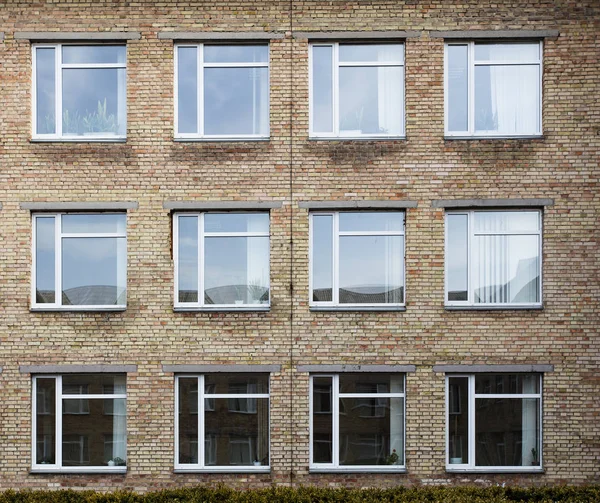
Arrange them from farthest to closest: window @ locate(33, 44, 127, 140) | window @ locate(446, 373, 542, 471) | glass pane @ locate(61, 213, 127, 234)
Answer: window @ locate(33, 44, 127, 140)
glass pane @ locate(61, 213, 127, 234)
window @ locate(446, 373, 542, 471)

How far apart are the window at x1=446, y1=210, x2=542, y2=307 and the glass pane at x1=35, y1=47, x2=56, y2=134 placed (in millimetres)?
7954

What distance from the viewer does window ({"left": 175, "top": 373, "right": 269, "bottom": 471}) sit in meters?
12.6

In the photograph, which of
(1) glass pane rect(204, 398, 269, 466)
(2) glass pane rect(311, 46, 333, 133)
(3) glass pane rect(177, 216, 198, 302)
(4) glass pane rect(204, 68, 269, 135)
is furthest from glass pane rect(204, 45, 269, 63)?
(1) glass pane rect(204, 398, 269, 466)

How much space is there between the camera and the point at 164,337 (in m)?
12.5

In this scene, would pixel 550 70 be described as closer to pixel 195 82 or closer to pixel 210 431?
pixel 195 82

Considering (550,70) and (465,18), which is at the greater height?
(465,18)

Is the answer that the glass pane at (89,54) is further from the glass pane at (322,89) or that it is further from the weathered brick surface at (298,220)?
the glass pane at (322,89)

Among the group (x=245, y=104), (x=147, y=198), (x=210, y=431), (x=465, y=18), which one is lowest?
(x=210, y=431)

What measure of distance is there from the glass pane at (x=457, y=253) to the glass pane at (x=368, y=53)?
3.33 metres

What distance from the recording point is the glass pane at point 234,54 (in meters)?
13.0

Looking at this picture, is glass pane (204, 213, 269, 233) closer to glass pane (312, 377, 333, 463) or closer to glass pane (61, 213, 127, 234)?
glass pane (61, 213, 127, 234)

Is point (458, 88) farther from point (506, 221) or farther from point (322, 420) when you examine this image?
point (322, 420)

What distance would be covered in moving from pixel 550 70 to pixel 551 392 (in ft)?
20.0

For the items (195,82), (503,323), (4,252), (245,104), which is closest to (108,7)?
(195,82)
